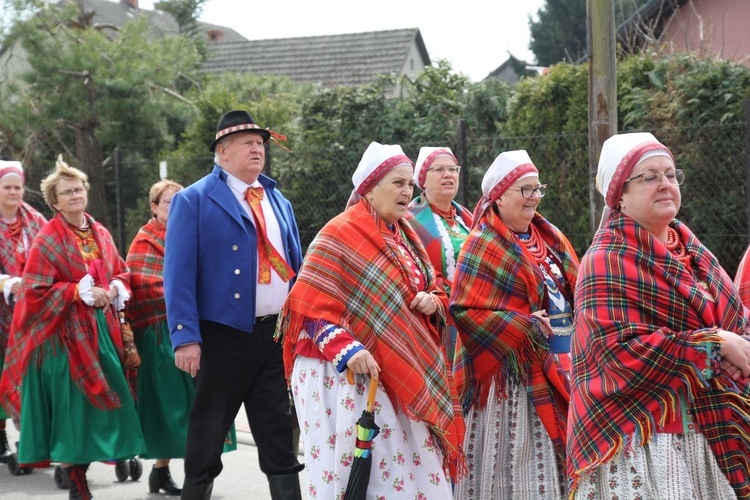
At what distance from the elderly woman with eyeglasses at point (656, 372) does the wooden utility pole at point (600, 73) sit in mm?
3062

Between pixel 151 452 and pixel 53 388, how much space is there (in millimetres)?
767

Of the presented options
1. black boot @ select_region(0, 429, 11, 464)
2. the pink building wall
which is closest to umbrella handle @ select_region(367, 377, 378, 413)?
black boot @ select_region(0, 429, 11, 464)

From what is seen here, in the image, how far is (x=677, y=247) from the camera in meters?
4.06

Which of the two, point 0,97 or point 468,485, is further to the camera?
point 0,97

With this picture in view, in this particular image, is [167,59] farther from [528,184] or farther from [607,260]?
[607,260]

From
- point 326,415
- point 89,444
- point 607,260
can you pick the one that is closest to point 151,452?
point 89,444

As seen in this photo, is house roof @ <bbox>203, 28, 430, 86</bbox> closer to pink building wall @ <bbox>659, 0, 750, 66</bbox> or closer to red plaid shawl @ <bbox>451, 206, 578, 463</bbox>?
pink building wall @ <bbox>659, 0, 750, 66</bbox>

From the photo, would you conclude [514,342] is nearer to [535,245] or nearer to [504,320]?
[504,320]

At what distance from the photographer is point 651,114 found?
32.8 feet

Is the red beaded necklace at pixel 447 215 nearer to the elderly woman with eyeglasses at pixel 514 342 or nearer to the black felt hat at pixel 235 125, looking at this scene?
the elderly woman with eyeglasses at pixel 514 342

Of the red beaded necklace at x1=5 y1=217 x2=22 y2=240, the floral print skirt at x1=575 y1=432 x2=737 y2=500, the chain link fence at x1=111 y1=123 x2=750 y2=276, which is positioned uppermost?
the chain link fence at x1=111 y1=123 x2=750 y2=276

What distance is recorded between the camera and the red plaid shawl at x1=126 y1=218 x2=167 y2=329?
773 cm

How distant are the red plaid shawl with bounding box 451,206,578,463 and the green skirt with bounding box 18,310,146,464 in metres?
2.69

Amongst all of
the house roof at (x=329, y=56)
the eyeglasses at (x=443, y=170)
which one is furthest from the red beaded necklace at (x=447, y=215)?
the house roof at (x=329, y=56)
